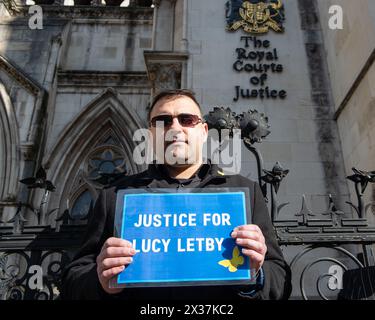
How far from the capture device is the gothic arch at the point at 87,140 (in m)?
10.8

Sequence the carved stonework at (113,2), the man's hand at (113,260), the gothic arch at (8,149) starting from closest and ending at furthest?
the man's hand at (113,260) < the gothic arch at (8,149) < the carved stonework at (113,2)

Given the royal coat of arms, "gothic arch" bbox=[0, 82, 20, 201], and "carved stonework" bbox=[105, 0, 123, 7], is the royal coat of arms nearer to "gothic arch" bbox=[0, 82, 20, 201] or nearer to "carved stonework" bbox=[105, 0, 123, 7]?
"gothic arch" bbox=[0, 82, 20, 201]

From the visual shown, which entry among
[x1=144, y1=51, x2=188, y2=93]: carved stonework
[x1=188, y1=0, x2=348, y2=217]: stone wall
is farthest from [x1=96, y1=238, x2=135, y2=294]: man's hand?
[x1=144, y1=51, x2=188, y2=93]: carved stonework

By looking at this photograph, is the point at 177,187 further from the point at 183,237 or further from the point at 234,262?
the point at 234,262

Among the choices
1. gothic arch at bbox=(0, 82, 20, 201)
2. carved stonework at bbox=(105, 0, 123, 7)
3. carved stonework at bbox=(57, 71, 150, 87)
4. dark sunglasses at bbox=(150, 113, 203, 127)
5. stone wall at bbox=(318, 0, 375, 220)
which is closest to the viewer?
dark sunglasses at bbox=(150, 113, 203, 127)

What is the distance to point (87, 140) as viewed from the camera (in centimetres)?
1152

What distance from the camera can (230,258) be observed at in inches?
69.2

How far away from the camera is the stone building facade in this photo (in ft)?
21.1

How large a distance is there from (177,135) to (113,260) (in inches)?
34.7

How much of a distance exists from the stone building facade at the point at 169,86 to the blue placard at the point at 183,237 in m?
1.87

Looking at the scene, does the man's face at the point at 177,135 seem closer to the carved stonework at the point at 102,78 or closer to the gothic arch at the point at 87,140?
the gothic arch at the point at 87,140

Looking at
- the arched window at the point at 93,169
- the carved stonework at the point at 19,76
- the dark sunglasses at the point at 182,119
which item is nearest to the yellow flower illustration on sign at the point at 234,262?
the dark sunglasses at the point at 182,119
